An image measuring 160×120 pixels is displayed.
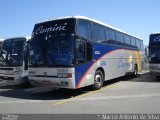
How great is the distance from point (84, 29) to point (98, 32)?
1.92 m

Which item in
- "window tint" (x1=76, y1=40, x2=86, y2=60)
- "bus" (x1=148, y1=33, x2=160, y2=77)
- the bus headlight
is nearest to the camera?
the bus headlight

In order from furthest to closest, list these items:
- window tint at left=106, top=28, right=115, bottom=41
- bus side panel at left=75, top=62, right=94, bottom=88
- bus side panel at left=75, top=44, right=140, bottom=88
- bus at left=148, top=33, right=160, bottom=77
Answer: bus at left=148, top=33, right=160, bottom=77, window tint at left=106, top=28, right=115, bottom=41, bus side panel at left=75, top=44, right=140, bottom=88, bus side panel at left=75, top=62, right=94, bottom=88

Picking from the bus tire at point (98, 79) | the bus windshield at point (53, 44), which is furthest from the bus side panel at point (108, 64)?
the bus windshield at point (53, 44)

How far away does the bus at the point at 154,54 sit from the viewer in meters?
17.5

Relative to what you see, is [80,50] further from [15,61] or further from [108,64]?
[15,61]

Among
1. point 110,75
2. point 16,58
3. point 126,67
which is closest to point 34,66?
point 16,58

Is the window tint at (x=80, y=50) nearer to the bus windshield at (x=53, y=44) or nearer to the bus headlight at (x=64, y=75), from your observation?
the bus windshield at (x=53, y=44)

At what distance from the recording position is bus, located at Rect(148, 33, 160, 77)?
17.5 meters

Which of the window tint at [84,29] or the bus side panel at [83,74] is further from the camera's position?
the window tint at [84,29]

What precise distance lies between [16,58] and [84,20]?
4.70 metres

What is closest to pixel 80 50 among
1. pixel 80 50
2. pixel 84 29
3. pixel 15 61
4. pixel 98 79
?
pixel 80 50

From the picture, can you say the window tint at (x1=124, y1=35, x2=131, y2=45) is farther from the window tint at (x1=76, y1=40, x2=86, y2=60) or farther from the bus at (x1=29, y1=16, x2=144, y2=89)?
the window tint at (x1=76, y1=40, x2=86, y2=60)

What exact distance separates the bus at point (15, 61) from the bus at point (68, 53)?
232 cm

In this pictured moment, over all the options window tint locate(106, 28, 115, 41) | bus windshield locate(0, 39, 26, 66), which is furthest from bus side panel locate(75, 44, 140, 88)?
bus windshield locate(0, 39, 26, 66)
